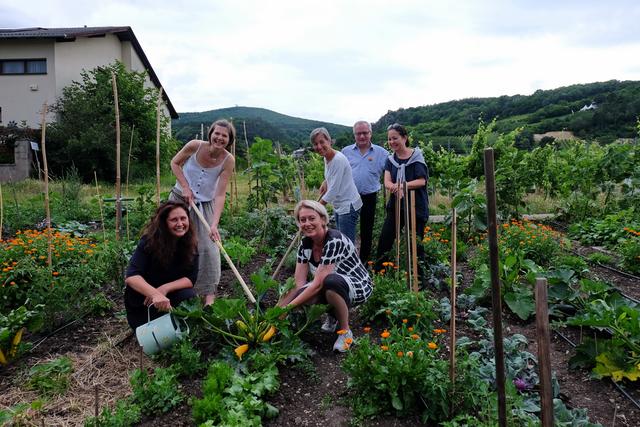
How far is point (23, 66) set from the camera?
1722 cm

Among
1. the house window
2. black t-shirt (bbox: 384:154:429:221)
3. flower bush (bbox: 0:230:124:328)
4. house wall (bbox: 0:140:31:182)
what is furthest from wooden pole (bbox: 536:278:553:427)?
the house window

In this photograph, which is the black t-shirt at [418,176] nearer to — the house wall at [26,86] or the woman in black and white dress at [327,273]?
the woman in black and white dress at [327,273]

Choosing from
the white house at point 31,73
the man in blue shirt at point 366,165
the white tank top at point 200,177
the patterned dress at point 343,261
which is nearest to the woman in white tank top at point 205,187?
the white tank top at point 200,177

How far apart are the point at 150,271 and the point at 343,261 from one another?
1.35m

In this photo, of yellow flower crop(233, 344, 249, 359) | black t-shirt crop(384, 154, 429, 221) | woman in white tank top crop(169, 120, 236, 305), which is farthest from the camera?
black t-shirt crop(384, 154, 429, 221)

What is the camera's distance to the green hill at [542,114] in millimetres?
29109

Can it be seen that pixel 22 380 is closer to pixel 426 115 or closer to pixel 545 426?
pixel 545 426

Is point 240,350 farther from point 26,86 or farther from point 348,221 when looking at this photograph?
point 26,86

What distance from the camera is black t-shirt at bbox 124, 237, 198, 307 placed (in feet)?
10.1

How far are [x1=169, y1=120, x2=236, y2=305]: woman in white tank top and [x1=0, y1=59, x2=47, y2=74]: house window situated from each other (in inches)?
667

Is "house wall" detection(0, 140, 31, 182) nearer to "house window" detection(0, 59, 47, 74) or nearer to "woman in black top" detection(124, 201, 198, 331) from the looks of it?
"house window" detection(0, 59, 47, 74)

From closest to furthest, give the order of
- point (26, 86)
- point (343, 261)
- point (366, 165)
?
point (343, 261), point (366, 165), point (26, 86)

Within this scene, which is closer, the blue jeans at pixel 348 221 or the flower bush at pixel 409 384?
the flower bush at pixel 409 384

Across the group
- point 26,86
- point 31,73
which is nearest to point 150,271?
point 26,86
